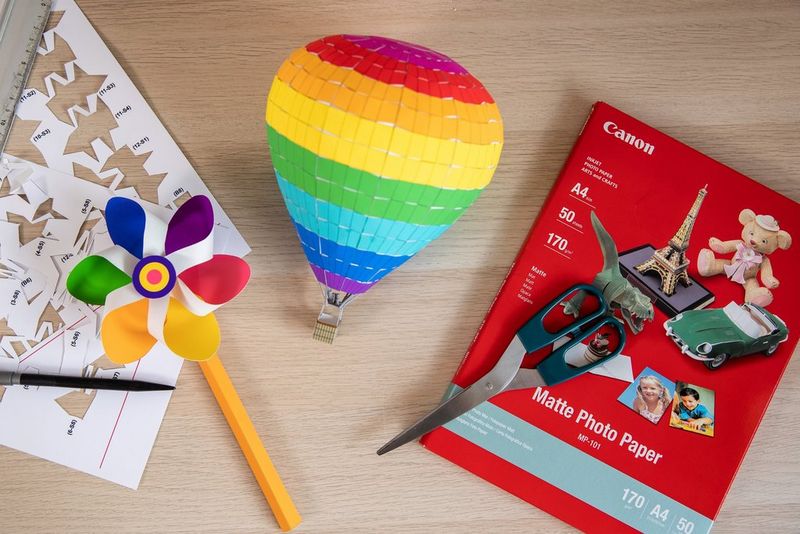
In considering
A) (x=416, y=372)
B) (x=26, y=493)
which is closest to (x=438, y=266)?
(x=416, y=372)

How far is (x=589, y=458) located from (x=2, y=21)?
32.8 inches

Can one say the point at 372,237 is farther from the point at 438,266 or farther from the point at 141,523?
the point at 141,523

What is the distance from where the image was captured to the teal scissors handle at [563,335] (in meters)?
0.68

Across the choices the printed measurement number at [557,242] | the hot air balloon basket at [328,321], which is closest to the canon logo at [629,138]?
the printed measurement number at [557,242]

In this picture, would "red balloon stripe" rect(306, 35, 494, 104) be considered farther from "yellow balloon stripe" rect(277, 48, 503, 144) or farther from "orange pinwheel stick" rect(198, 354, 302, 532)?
"orange pinwheel stick" rect(198, 354, 302, 532)

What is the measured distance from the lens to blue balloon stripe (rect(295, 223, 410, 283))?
1.94ft

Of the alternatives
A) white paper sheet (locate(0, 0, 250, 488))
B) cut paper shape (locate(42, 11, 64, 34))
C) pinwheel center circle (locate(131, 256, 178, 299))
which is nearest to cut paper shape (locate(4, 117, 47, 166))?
white paper sheet (locate(0, 0, 250, 488))

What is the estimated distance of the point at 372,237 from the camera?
0.57 metres

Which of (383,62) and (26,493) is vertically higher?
(383,62)

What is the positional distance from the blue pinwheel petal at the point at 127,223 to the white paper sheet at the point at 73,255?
0.08 m

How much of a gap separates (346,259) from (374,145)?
132mm

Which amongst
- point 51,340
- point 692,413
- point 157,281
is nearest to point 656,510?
point 692,413

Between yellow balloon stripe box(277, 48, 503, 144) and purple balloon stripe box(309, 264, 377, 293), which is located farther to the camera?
purple balloon stripe box(309, 264, 377, 293)

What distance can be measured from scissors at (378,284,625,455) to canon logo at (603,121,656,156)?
0.18 meters
